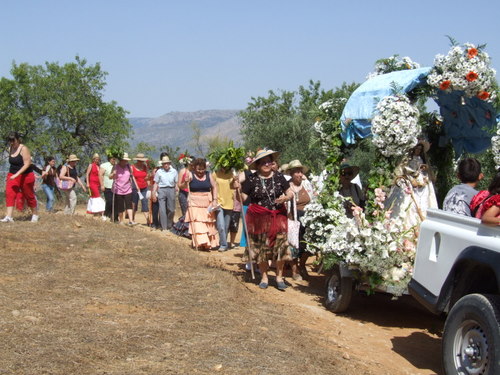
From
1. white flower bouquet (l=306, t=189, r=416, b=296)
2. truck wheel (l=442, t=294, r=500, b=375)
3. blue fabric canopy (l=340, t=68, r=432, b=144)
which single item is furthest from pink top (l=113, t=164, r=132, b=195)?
truck wheel (l=442, t=294, r=500, b=375)

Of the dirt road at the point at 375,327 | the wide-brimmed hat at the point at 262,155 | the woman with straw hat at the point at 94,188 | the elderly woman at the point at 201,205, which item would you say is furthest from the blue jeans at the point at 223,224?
the wide-brimmed hat at the point at 262,155

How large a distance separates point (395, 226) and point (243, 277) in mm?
3070

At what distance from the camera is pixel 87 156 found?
32875mm

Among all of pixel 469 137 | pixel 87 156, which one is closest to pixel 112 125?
pixel 87 156

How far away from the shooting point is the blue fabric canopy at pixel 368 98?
27.5 feet

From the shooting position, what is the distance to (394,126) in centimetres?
782

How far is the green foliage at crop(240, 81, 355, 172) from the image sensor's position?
25.0 m

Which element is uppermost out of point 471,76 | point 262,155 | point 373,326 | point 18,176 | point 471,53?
point 471,53

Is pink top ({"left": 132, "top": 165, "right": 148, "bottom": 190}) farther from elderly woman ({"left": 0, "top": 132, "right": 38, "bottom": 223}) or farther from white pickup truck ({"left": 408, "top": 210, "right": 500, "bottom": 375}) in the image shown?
white pickup truck ({"left": 408, "top": 210, "right": 500, "bottom": 375})

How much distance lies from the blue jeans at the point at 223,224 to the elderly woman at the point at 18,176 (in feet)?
11.6

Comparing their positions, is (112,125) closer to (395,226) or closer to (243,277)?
(243,277)

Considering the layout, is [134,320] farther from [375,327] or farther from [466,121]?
[466,121]

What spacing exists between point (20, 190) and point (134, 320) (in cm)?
680

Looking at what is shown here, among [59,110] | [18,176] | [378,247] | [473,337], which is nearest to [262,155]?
[378,247]
